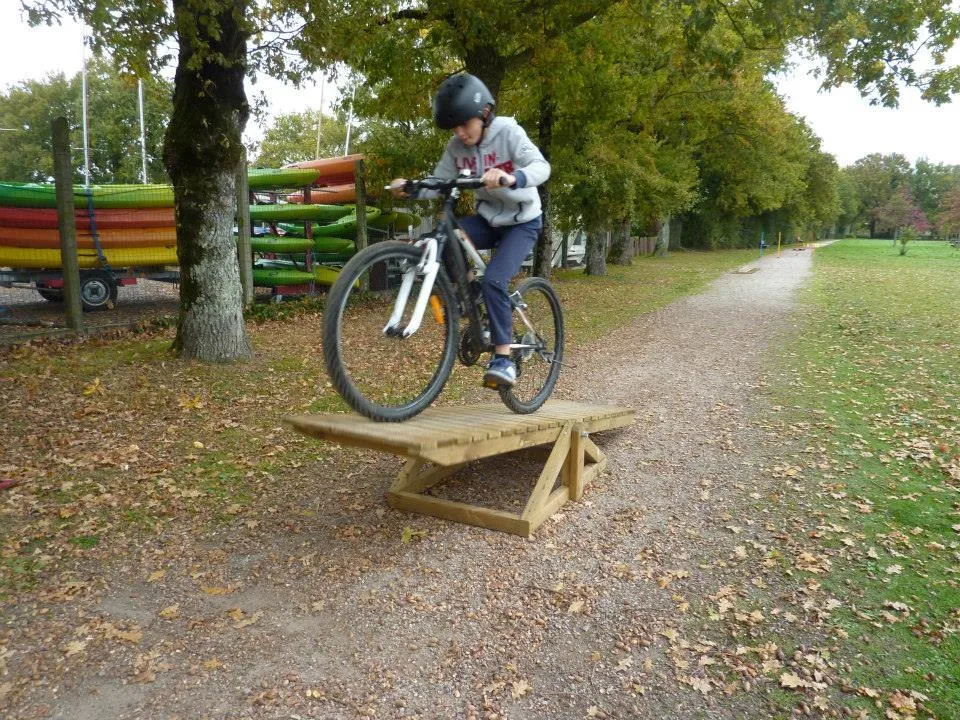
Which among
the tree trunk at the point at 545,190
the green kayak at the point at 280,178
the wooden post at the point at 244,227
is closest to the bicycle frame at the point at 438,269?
the wooden post at the point at 244,227

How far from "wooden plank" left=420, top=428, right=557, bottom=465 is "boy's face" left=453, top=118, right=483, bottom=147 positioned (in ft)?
6.40

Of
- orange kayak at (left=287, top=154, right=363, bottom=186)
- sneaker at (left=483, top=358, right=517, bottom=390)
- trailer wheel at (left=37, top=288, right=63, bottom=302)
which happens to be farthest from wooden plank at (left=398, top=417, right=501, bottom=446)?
orange kayak at (left=287, top=154, right=363, bottom=186)

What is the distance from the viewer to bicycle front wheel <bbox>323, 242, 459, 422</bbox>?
150 inches

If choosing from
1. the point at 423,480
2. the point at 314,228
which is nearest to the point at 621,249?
the point at 314,228

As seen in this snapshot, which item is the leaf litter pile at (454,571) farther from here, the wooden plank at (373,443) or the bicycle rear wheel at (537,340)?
the wooden plank at (373,443)

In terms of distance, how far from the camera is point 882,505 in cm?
558

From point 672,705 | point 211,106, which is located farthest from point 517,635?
point 211,106

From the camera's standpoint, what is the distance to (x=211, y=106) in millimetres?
8406

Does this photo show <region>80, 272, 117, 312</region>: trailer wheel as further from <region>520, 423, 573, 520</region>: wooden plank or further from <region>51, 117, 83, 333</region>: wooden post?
<region>520, 423, 573, 520</region>: wooden plank

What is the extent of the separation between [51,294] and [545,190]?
446 inches

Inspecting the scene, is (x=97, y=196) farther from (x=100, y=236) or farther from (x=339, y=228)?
(x=339, y=228)

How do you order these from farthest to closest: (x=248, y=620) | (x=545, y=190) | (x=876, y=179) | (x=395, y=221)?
1. (x=876, y=179)
2. (x=545, y=190)
3. (x=395, y=221)
4. (x=248, y=620)

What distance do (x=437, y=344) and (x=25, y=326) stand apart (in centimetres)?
858

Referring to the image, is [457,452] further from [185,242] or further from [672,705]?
[185,242]
